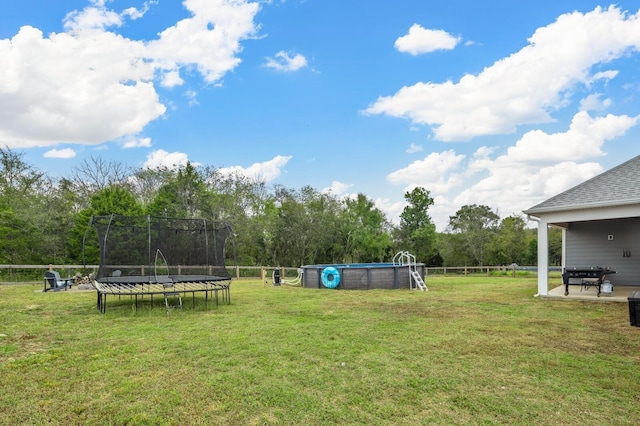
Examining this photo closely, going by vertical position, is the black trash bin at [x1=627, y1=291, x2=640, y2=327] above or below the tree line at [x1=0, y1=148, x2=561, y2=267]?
below

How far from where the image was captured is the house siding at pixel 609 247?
11664mm

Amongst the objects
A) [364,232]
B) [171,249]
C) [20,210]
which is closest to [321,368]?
[171,249]

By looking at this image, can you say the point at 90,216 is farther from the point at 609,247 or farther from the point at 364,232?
the point at 609,247

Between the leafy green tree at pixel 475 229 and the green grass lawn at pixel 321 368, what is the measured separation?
24.9 m

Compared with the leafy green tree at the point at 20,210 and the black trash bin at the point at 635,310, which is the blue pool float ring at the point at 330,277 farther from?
the leafy green tree at the point at 20,210

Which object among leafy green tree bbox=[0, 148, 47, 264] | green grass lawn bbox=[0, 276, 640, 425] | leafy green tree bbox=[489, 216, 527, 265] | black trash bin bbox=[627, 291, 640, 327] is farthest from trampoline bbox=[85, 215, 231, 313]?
leafy green tree bbox=[489, 216, 527, 265]

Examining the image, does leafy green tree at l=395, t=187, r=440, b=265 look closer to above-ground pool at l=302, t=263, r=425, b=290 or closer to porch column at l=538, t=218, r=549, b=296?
above-ground pool at l=302, t=263, r=425, b=290

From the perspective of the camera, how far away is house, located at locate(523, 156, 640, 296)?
876 cm

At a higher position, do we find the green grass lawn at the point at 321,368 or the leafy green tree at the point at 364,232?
the leafy green tree at the point at 364,232

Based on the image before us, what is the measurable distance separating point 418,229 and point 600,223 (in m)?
19.4

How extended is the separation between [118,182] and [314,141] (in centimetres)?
1288

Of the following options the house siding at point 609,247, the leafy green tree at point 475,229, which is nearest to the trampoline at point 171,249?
the house siding at point 609,247

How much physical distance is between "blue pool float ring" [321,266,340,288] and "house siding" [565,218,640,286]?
785 cm

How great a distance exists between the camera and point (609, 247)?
39.4 feet
